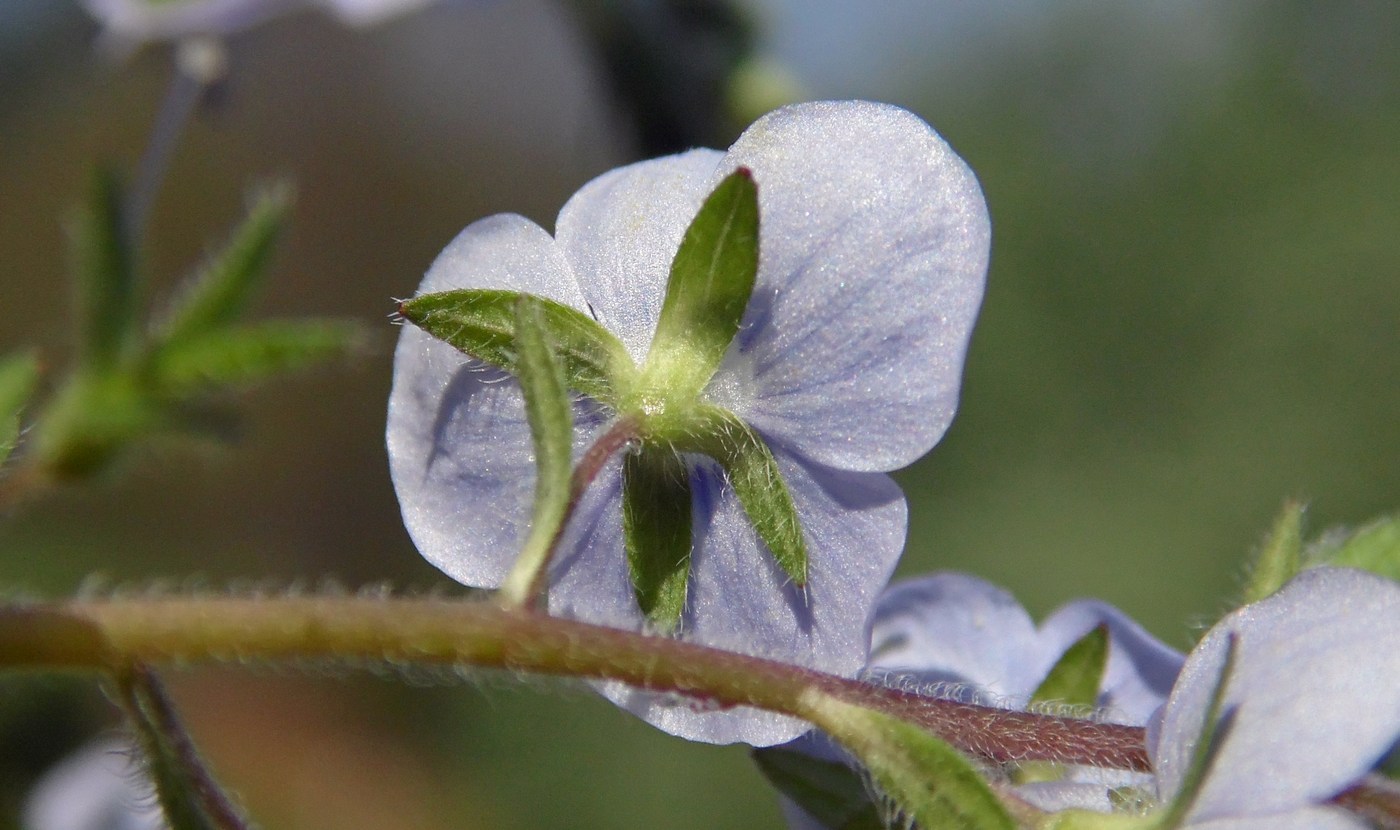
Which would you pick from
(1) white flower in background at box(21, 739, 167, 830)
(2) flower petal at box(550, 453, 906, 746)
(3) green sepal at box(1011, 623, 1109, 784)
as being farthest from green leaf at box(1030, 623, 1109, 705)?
(1) white flower in background at box(21, 739, 167, 830)

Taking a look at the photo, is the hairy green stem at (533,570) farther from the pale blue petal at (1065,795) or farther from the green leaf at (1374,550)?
the green leaf at (1374,550)

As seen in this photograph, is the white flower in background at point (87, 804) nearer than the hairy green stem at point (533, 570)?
No

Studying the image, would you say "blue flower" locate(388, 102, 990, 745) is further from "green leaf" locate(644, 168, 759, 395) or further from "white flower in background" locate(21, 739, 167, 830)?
"white flower in background" locate(21, 739, 167, 830)

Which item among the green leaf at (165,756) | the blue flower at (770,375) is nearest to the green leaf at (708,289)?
the blue flower at (770,375)

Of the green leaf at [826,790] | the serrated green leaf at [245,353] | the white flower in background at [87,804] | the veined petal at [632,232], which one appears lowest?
the white flower in background at [87,804]

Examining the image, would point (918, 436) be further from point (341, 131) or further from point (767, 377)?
point (341, 131)

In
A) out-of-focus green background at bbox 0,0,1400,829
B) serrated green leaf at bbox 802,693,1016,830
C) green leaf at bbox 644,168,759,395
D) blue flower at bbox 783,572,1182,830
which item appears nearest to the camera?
serrated green leaf at bbox 802,693,1016,830

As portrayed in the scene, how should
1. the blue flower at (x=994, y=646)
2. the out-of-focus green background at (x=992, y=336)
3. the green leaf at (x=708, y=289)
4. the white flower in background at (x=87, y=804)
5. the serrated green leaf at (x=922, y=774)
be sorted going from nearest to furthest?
the serrated green leaf at (x=922, y=774) → the green leaf at (x=708, y=289) → the blue flower at (x=994, y=646) → the white flower in background at (x=87, y=804) → the out-of-focus green background at (x=992, y=336)
